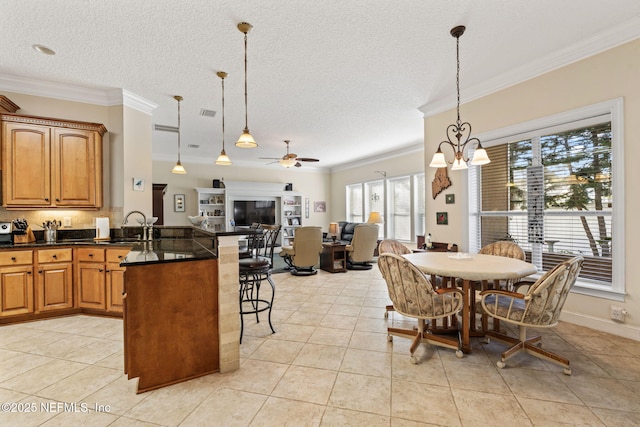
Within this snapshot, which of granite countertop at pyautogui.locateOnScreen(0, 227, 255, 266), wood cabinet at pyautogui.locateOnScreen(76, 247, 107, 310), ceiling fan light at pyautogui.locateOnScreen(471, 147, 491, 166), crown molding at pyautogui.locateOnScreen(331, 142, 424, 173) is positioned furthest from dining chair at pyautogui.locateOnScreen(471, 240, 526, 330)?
wood cabinet at pyautogui.locateOnScreen(76, 247, 107, 310)

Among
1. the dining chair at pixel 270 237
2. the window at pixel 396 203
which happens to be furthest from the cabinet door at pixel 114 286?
the window at pixel 396 203

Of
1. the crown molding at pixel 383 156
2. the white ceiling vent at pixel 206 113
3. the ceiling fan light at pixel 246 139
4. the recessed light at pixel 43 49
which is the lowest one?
the ceiling fan light at pixel 246 139

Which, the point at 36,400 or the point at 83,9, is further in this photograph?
the point at 83,9

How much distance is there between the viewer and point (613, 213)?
9.32 feet

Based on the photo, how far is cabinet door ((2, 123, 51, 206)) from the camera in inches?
133

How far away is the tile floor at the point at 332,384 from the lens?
1.73 meters

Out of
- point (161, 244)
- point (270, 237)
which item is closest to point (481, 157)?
point (270, 237)

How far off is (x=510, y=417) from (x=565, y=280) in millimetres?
1101

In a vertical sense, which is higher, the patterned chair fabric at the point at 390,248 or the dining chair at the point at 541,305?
the patterned chair fabric at the point at 390,248

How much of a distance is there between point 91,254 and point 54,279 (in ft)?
1.61

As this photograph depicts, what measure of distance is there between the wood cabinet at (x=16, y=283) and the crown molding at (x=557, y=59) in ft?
19.3

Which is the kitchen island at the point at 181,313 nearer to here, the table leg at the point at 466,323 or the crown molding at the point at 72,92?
the table leg at the point at 466,323

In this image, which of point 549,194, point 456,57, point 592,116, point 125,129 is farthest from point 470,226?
point 125,129

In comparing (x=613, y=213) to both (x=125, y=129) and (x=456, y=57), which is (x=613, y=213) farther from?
(x=125, y=129)
